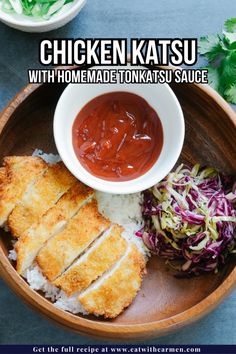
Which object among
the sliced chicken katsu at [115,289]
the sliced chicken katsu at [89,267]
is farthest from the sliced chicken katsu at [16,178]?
the sliced chicken katsu at [115,289]

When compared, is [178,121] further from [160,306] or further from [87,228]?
[160,306]

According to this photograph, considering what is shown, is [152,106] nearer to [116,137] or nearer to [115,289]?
[116,137]

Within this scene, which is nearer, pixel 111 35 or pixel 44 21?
pixel 44 21

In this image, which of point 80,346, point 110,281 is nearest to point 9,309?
point 80,346

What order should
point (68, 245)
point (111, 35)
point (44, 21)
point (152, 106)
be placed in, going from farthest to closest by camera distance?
point (111, 35) → point (44, 21) → point (152, 106) → point (68, 245)

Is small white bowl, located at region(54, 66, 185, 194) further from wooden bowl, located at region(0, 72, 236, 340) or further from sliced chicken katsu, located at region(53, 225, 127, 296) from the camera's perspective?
sliced chicken katsu, located at region(53, 225, 127, 296)

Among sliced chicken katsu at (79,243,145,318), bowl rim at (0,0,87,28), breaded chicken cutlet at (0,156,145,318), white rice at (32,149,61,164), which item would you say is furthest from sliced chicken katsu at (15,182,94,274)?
bowl rim at (0,0,87,28)

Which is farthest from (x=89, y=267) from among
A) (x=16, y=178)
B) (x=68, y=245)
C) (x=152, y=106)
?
(x=152, y=106)

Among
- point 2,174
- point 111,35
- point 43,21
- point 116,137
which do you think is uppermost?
point 43,21
